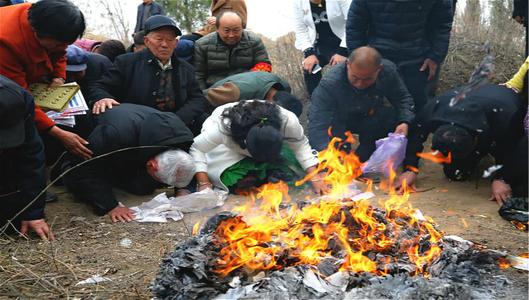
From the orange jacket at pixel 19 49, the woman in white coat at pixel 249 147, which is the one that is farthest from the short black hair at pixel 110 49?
the orange jacket at pixel 19 49

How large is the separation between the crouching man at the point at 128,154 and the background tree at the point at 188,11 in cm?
684

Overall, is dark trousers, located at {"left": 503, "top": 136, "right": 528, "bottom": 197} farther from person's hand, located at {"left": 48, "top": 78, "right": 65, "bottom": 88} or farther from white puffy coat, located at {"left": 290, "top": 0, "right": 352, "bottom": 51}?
person's hand, located at {"left": 48, "top": 78, "right": 65, "bottom": 88}

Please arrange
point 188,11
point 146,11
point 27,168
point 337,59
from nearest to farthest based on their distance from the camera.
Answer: point 27,168, point 337,59, point 146,11, point 188,11

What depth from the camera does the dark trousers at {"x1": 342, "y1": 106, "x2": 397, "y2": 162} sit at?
5.93 meters

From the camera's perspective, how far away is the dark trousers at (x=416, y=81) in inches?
237

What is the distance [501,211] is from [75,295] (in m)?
3.39

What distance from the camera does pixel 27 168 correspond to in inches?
155

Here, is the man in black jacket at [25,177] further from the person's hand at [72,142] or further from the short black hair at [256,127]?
the short black hair at [256,127]

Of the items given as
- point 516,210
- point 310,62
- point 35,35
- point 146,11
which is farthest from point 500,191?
point 146,11

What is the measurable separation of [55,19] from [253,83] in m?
2.40

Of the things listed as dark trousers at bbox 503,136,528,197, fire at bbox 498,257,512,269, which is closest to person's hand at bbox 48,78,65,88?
fire at bbox 498,257,512,269

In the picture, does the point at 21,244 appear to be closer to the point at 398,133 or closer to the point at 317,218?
the point at 317,218

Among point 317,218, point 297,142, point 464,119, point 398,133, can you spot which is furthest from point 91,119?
point 464,119

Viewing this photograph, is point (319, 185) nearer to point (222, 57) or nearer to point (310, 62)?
point (310, 62)
